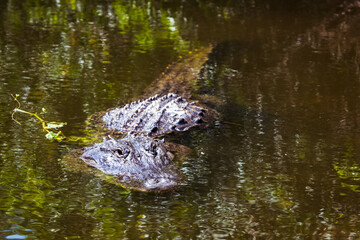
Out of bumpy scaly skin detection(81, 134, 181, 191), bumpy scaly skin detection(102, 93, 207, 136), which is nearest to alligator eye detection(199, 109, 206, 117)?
bumpy scaly skin detection(102, 93, 207, 136)

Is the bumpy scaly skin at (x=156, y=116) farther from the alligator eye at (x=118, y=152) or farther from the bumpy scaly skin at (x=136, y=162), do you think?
Result: the alligator eye at (x=118, y=152)

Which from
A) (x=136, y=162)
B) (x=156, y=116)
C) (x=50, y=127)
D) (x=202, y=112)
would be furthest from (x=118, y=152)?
(x=202, y=112)

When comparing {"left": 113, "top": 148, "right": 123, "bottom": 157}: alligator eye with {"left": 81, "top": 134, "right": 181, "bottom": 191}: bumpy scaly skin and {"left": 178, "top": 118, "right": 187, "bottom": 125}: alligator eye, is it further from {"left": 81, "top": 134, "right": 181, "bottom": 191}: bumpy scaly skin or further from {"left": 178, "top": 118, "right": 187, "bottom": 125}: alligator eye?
{"left": 178, "top": 118, "right": 187, "bottom": 125}: alligator eye

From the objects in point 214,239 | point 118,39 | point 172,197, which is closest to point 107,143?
point 172,197

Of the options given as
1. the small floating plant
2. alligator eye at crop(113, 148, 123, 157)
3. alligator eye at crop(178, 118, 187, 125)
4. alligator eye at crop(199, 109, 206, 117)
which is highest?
the small floating plant

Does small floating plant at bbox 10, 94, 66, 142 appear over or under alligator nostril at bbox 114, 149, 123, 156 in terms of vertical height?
over

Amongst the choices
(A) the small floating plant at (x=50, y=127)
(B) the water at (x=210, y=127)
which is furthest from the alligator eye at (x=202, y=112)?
(A) the small floating plant at (x=50, y=127)
